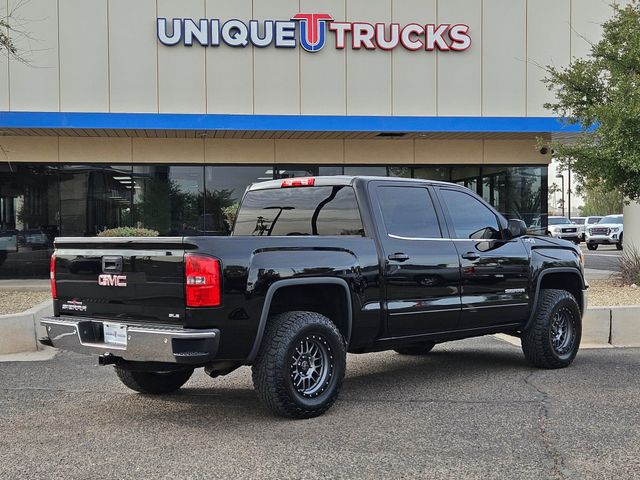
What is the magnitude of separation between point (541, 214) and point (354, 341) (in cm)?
1347

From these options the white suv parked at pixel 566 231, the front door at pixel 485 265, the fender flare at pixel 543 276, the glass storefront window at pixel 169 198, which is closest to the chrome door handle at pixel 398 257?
the front door at pixel 485 265

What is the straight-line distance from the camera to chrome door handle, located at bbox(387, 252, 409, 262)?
601 cm

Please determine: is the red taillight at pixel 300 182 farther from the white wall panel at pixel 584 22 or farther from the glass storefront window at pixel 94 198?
the white wall panel at pixel 584 22

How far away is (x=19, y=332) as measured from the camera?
8.52 m

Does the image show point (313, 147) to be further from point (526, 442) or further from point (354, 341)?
point (526, 442)

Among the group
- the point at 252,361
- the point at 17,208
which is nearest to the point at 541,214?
the point at 17,208

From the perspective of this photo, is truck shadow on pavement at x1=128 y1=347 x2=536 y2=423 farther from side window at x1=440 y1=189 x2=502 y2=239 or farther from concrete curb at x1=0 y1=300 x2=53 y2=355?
concrete curb at x1=0 y1=300 x2=53 y2=355

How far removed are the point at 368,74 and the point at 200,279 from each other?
12.6 metres

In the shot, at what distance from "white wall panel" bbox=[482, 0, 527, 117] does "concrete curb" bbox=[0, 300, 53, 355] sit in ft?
39.2

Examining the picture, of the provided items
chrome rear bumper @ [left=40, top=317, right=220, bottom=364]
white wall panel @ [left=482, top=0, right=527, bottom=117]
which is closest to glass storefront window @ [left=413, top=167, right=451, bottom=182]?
white wall panel @ [left=482, top=0, right=527, bottom=117]

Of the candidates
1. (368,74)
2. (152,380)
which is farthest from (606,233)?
(152,380)

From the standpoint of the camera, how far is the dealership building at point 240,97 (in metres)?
15.6

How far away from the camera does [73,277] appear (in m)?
5.57

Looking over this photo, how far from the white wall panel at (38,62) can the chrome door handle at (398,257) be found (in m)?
12.0
